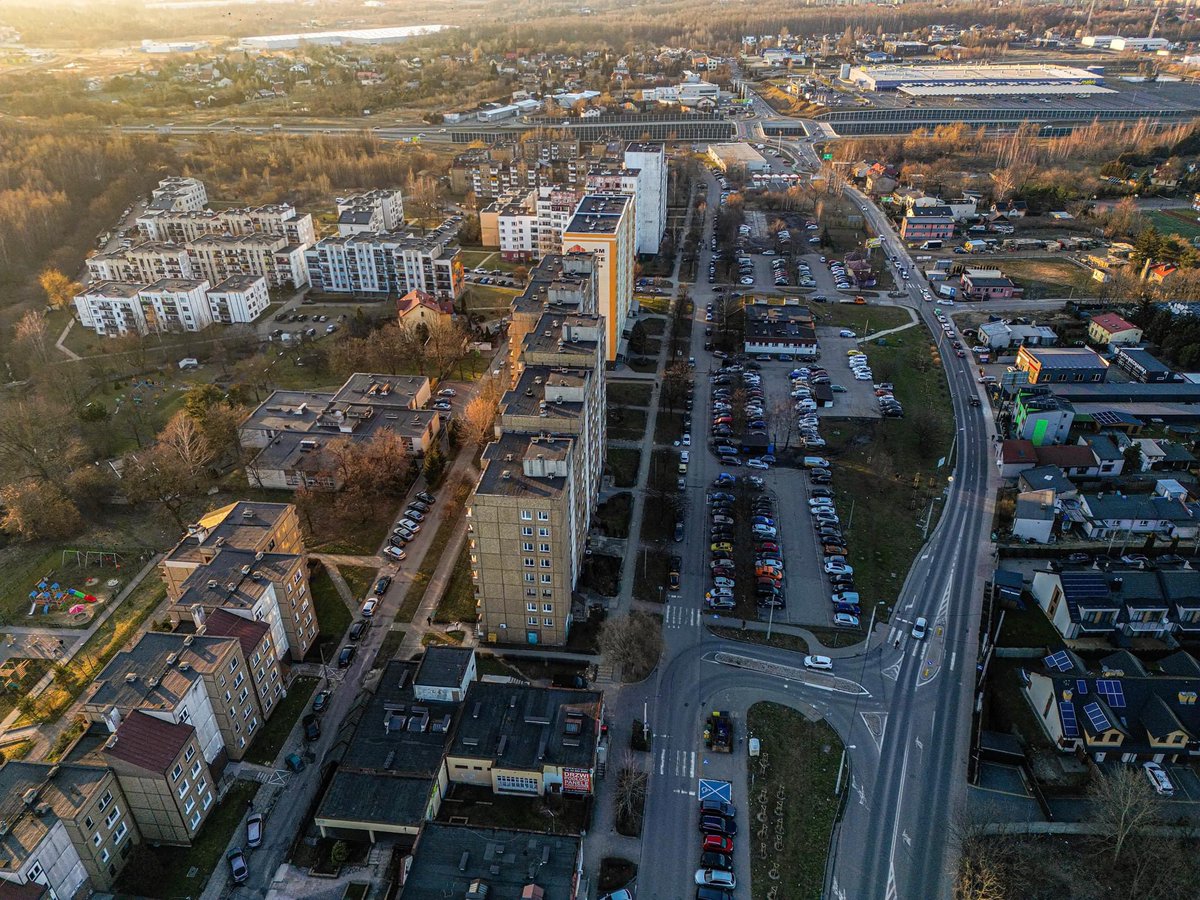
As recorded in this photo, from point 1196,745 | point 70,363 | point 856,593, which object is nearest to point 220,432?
point 70,363

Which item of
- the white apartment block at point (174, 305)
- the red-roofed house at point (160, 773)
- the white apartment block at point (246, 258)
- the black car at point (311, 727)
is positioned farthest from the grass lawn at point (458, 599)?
the white apartment block at point (246, 258)

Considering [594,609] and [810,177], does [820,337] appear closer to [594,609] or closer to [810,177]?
[594,609]

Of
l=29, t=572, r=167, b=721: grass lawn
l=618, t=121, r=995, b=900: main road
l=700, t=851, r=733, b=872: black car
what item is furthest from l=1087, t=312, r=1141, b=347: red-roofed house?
l=29, t=572, r=167, b=721: grass lawn

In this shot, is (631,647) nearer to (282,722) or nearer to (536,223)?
(282,722)

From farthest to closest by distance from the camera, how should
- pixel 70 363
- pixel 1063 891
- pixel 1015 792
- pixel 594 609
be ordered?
1. pixel 70 363
2. pixel 594 609
3. pixel 1015 792
4. pixel 1063 891

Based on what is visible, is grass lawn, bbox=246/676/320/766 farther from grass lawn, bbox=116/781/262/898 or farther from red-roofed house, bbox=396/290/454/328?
red-roofed house, bbox=396/290/454/328

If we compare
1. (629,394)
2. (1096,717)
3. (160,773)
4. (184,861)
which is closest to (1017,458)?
(1096,717)

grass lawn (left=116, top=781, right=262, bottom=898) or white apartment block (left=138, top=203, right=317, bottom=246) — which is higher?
white apartment block (left=138, top=203, right=317, bottom=246)
